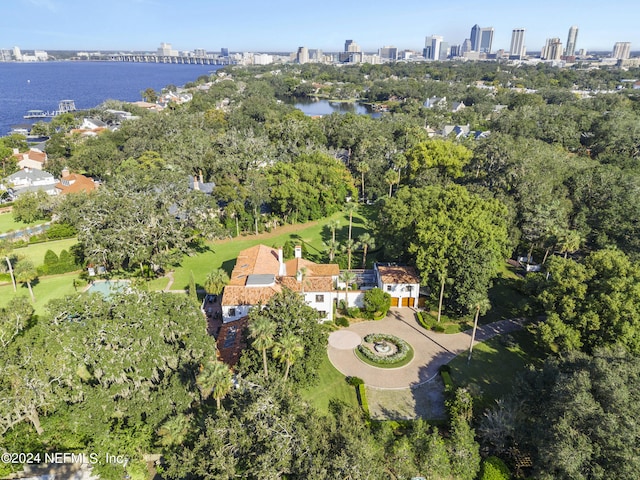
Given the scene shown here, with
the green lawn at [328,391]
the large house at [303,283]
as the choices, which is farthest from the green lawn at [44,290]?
the green lawn at [328,391]

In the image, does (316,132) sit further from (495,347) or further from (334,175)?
(495,347)

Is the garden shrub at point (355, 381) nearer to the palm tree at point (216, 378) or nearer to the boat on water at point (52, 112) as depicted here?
the palm tree at point (216, 378)

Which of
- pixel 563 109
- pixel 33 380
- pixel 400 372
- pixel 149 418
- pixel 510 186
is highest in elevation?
pixel 563 109

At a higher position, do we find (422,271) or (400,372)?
(422,271)

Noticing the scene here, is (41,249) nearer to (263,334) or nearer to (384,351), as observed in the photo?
(263,334)

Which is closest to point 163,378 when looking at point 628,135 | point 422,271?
point 422,271

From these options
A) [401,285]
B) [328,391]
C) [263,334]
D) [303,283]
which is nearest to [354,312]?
[401,285]
